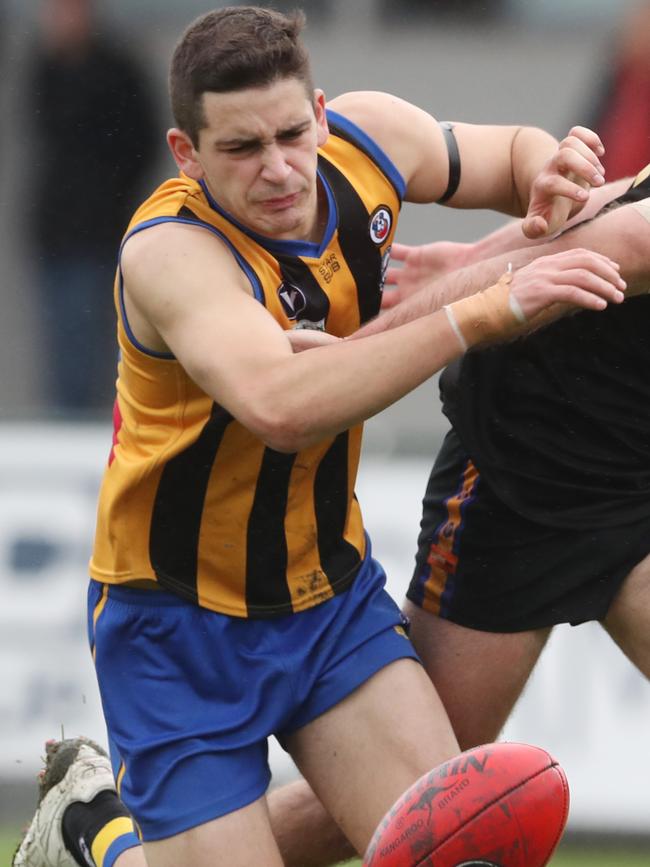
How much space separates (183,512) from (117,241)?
13.2 feet

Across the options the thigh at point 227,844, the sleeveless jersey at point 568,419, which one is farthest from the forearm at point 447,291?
the thigh at point 227,844

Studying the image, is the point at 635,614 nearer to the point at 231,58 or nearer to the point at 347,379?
the point at 347,379

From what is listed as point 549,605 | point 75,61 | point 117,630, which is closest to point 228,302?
point 117,630

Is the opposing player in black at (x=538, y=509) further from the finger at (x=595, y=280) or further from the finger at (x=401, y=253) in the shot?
the finger at (x=595, y=280)

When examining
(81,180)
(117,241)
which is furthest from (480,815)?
(81,180)

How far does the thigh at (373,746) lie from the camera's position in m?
3.63

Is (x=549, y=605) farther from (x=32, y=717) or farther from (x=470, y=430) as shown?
(x=32, y=717)

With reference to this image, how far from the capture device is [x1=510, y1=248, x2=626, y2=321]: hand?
3.17 meters

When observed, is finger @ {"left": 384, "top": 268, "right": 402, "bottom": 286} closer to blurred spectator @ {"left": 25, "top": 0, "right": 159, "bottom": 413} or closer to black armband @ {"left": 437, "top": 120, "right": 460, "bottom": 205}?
black armband @ {"left": 437, "top": 120, "right": 460, "bottom": 205}

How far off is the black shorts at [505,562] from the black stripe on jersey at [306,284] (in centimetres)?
68

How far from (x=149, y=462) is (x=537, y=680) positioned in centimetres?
272

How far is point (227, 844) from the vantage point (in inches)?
140

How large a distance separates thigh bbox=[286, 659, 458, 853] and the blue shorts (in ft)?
0.12

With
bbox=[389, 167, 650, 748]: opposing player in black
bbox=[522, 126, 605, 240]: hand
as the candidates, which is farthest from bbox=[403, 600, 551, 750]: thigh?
bbox=[522, 126, 605, 240]: hand
